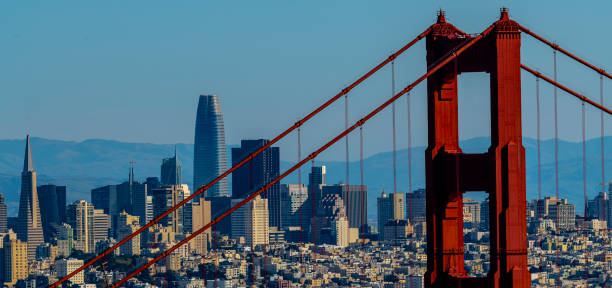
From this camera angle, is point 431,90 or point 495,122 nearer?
point 495,122

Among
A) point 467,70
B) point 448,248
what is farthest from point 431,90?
point 448,248

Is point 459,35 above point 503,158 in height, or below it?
above

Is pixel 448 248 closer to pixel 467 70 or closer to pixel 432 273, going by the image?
pixel 432 273

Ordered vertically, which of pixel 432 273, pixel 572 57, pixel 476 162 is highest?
pixel 572 57
